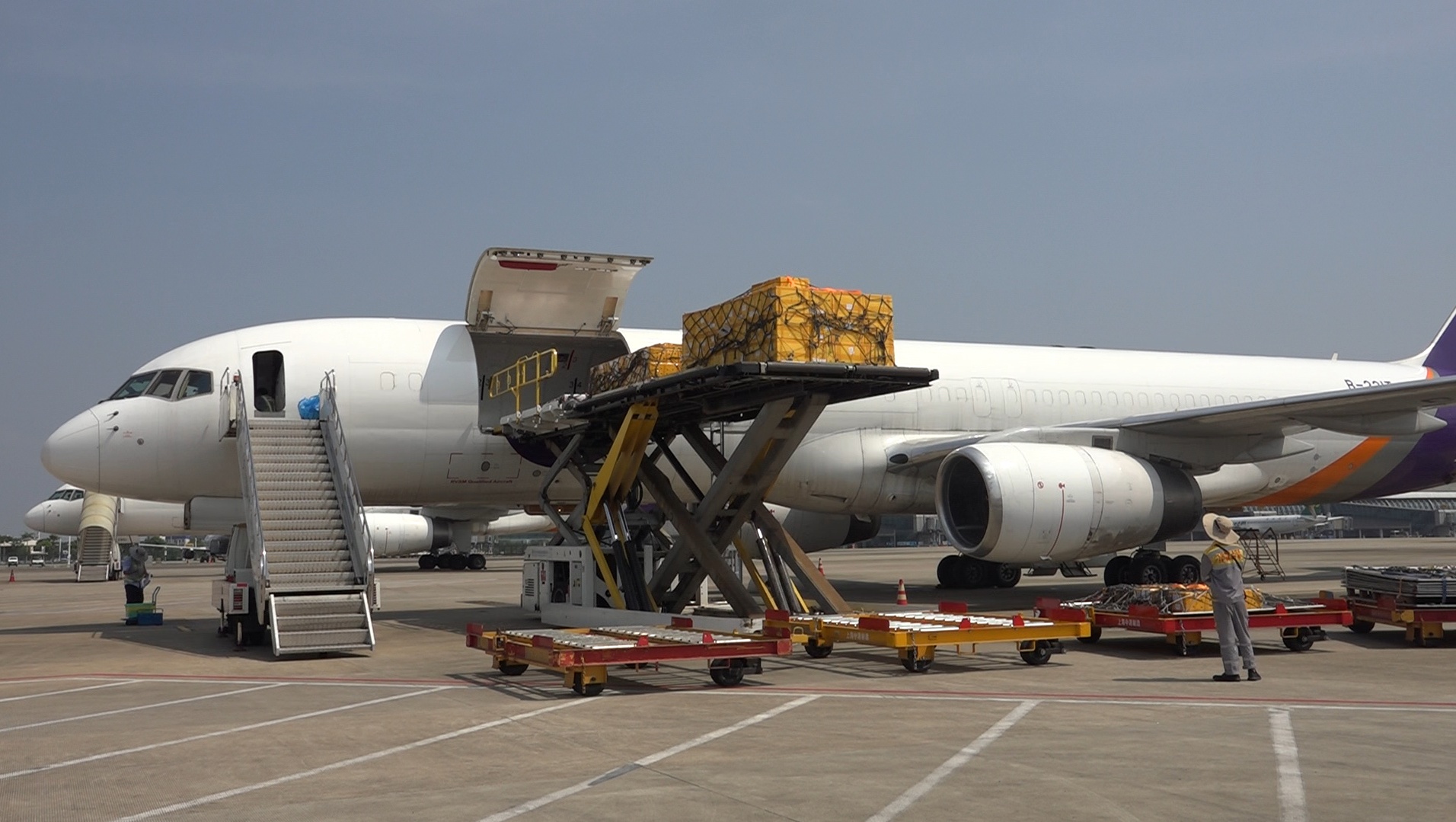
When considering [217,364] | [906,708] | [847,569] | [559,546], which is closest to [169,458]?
[217,364]

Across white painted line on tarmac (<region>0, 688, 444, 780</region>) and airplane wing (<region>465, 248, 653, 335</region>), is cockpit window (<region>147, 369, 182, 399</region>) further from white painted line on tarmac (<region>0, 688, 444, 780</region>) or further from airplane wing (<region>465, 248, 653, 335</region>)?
white painted line on tarmac (<region>0, 688, 444, 780</region>)

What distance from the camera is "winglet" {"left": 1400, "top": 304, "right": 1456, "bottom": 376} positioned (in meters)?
23.8

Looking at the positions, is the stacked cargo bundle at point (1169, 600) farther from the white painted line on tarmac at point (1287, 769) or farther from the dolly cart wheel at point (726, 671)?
the dolly cart wheel at point (726, 671)

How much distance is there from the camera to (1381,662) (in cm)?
1123

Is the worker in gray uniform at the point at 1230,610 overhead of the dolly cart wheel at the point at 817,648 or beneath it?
overhead

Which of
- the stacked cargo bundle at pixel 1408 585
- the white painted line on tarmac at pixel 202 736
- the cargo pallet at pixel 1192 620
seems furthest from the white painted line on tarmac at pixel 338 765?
the stacked cargo bundle at pixel 1408 585

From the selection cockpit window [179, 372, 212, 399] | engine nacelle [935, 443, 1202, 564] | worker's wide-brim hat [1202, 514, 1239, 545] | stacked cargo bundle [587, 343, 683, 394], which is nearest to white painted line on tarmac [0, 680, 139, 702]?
cockpit window [179, 372, 212, 399]

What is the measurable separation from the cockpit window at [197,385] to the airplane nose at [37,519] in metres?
33.1

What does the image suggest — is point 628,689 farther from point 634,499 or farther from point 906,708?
point 634,499

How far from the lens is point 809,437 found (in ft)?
58.1

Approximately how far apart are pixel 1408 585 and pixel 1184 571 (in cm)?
640

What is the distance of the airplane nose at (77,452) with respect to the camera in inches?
602

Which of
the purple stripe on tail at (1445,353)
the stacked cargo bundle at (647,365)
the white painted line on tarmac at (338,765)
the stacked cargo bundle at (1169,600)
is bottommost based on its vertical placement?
the white painted line on tarmac at (338,765)

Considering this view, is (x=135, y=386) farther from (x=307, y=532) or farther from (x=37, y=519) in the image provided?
(x=37, y=519)
